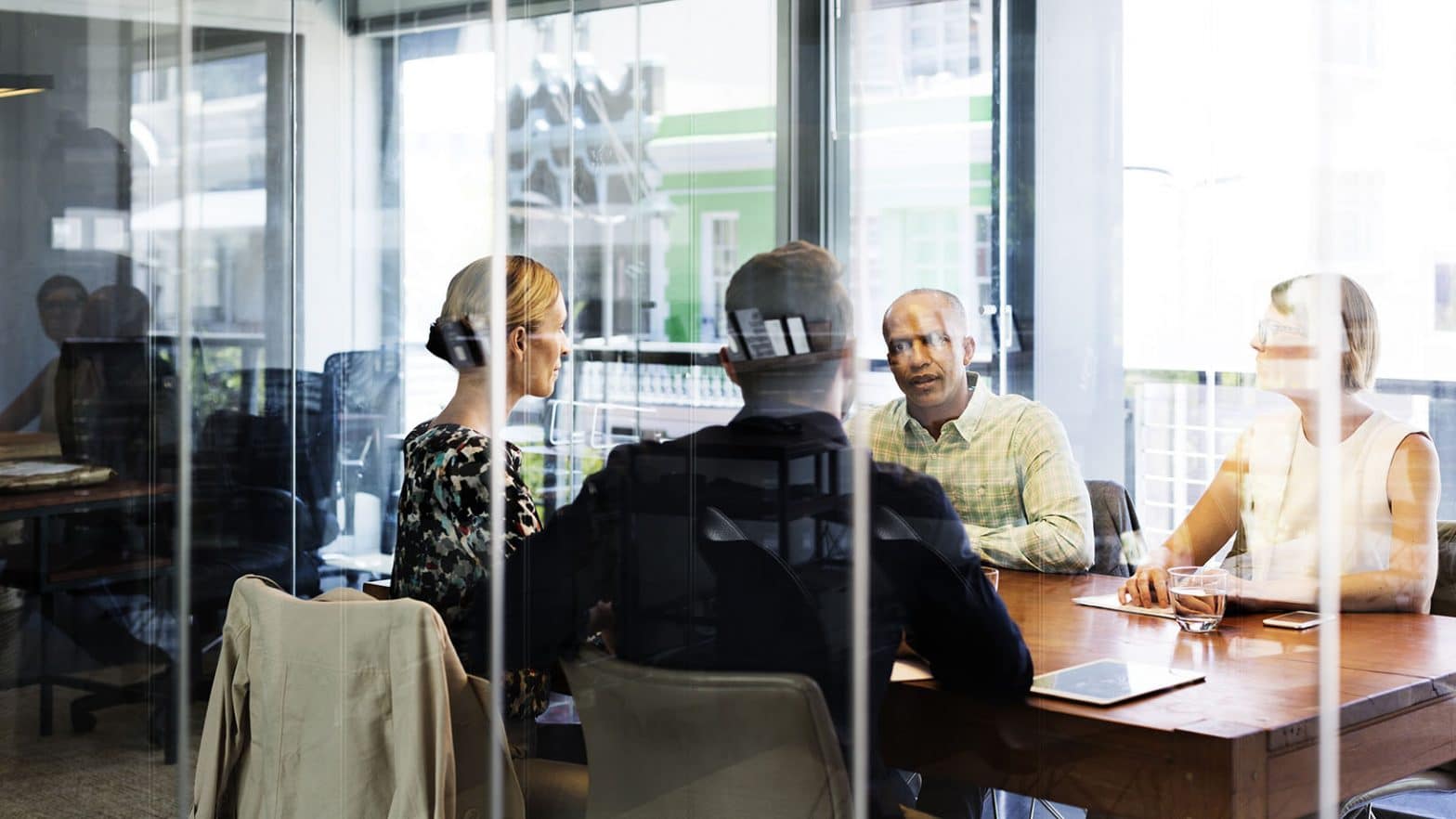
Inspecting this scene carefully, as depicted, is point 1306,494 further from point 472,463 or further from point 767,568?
point 472,463

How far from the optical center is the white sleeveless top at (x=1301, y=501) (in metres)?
1.58

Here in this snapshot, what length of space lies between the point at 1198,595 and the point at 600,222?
1114 mm

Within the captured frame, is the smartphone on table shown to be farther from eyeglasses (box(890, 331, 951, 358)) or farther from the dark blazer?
eyeglasses (box(890, 331, 951, 358))

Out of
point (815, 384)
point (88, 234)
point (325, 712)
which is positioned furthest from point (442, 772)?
point (88, 234)

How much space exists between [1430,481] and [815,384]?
2.63 ft

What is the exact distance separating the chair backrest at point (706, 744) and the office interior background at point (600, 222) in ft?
1.22

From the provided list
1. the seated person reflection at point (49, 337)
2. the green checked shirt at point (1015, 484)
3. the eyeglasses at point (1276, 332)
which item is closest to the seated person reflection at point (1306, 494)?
the eyeglasses at point (1276, 332)

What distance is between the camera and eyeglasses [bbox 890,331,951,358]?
1.84m

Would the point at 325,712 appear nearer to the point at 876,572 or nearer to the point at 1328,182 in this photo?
the point at 876,572

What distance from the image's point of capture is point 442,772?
81.3 inches

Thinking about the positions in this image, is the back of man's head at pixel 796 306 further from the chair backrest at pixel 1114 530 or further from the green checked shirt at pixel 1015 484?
the chair backrest at pixel 1114 530

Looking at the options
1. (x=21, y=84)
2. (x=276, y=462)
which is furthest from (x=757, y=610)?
(x=21, y=84)

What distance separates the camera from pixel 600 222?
2.26 m

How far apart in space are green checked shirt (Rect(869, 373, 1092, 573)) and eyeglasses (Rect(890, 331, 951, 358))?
76 mm
